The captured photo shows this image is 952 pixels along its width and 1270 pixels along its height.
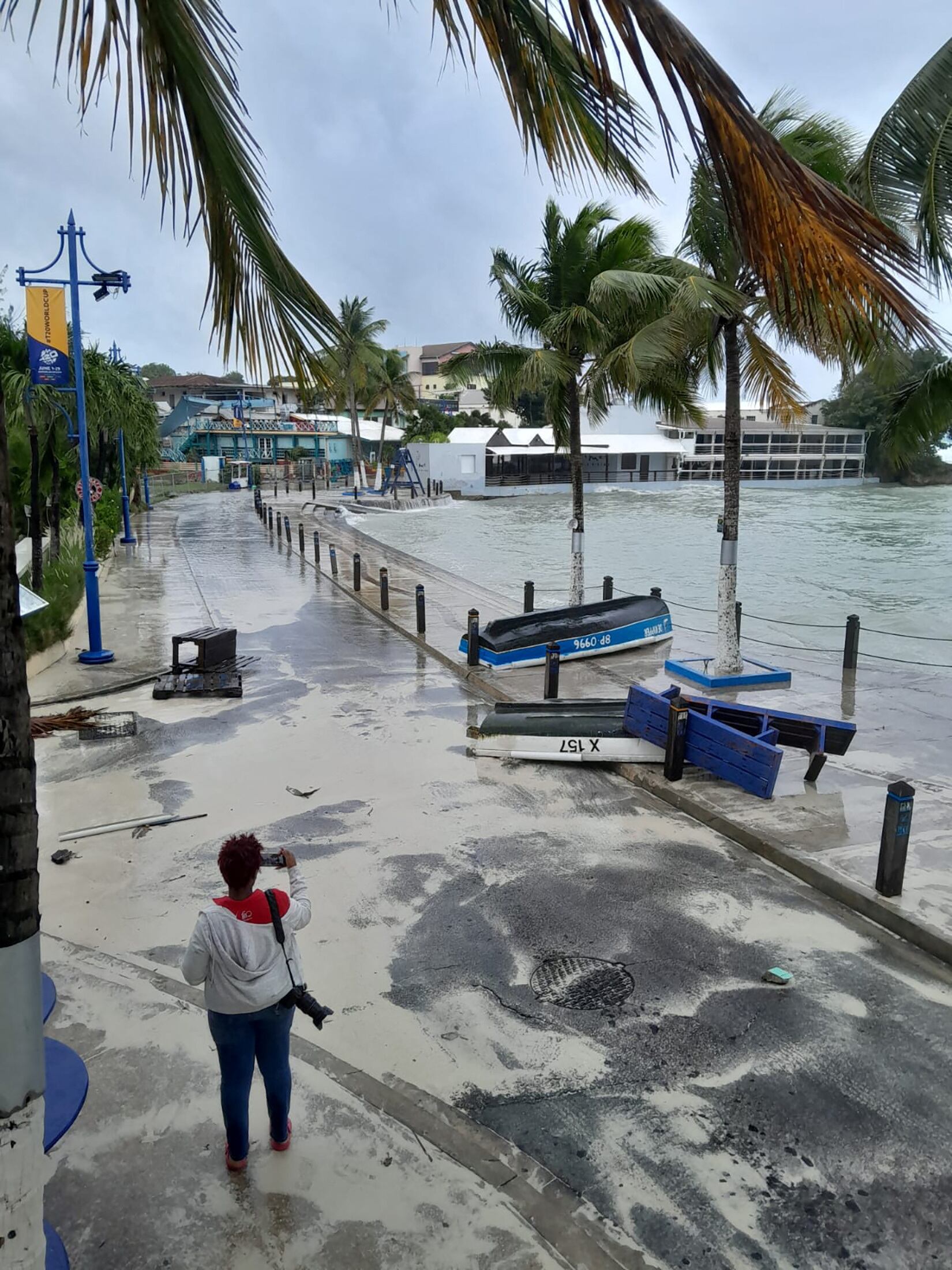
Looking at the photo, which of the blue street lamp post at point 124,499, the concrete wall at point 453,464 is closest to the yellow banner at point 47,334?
the blue street lamp post at point 124,499

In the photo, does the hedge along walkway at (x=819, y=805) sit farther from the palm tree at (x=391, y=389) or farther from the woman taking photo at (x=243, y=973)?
the palm tree at (x=391, y=389)

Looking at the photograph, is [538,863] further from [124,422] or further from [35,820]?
[124,422]

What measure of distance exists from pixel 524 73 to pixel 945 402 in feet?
34.9

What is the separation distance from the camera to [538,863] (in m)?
7.67

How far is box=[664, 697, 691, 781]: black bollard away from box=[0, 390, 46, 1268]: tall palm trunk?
7814 millimetres

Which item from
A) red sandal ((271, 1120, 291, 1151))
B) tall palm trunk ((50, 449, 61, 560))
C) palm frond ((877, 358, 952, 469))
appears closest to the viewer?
red sandal ((271, 1120, 291, 1151))

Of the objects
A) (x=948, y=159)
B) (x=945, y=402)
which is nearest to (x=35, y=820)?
(x=948, y=159)

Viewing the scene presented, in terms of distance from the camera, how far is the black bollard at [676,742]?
9.33 metres

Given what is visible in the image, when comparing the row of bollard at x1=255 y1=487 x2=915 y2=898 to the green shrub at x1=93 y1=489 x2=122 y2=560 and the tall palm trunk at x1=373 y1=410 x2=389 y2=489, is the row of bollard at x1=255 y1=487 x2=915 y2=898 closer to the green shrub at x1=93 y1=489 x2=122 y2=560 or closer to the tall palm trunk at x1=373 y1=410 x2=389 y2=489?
the green shrub at x1=93 y1=489 x2=122 y2=560

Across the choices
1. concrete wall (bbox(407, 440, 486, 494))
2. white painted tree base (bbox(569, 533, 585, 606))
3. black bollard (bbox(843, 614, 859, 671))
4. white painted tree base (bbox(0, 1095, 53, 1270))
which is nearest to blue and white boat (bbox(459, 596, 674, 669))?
white painted tree base (bbox(569, 533, 585, 606))

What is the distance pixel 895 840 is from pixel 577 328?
38.6 feet

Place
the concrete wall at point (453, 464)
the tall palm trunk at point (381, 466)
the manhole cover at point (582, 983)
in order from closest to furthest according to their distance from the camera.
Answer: the manhole cover at point (582, 983) → the tall palm trunk at point (381, 466) → the concrete wall at point (453, 464)

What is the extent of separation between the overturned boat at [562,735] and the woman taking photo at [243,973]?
629 centimetres

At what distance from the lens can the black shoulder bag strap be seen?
152 inches
